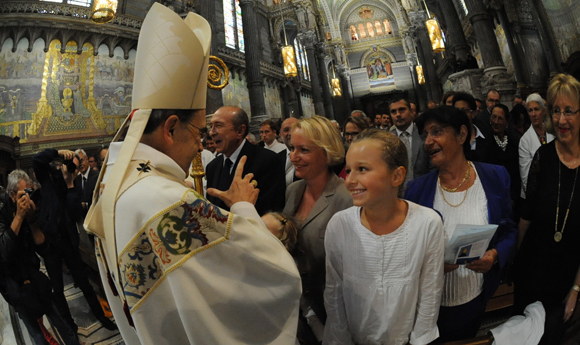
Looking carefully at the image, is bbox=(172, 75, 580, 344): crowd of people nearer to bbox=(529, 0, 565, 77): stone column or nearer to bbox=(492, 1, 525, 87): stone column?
bbox=(529, 0, 565, 77): stone column

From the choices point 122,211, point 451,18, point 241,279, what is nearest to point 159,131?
point 122,211

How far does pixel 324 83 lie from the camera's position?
23.6 metres

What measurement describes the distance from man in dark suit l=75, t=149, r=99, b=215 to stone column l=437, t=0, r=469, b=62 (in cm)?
1234

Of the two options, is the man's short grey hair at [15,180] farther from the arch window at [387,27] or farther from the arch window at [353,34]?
the arch window at [387,27]

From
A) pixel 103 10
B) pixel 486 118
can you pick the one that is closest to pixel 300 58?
pixel 103 10

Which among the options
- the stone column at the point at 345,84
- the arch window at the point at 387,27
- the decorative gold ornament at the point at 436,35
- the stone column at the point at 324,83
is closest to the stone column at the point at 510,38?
the decorative gold ornament at the point at 436,35

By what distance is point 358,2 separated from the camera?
99.3 feet

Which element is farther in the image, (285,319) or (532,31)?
(532,31)

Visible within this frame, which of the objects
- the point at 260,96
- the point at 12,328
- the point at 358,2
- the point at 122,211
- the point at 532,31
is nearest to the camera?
the point at 122,211

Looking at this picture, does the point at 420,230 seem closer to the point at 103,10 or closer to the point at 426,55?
the point at 103,10

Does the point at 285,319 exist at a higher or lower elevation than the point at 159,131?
lower

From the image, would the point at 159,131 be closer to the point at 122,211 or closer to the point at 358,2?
the point at 122,211

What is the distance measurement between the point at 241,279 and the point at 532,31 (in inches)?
462

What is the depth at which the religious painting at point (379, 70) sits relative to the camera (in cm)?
2975
